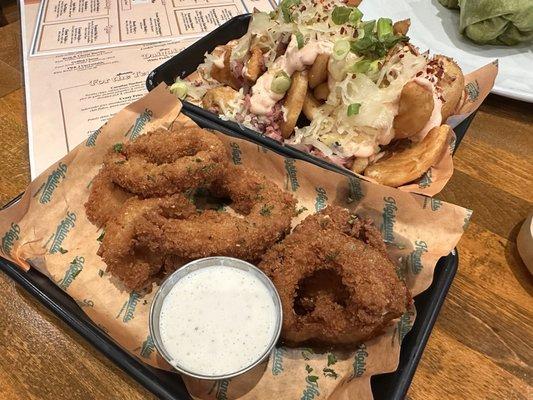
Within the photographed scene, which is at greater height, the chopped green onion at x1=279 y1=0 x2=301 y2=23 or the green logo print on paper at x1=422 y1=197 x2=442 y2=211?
the chopped green onion at x1=279 y1=0 x2=301 y2=23

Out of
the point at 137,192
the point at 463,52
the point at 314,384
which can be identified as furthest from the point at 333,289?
the point at 463,52

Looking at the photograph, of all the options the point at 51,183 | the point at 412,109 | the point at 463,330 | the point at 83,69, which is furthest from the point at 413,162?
the point at 83,69

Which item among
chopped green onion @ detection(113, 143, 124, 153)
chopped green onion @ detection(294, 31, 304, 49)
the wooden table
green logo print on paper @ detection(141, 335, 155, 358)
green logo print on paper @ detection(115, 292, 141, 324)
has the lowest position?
the wooden table

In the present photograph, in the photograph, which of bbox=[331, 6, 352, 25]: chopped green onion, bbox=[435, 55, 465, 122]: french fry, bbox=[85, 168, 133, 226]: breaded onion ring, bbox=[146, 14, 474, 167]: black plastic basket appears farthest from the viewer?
bbox=[331, 6, 352, 25]: chopped green onion

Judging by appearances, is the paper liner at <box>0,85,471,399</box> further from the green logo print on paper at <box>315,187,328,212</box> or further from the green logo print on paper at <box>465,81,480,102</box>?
the green logo print on paper at <box>465,81,480,102</box>

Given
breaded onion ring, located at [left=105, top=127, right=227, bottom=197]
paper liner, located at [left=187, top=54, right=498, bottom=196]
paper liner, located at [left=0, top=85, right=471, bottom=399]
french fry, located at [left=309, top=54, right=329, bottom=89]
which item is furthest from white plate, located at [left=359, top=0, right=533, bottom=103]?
breaded onion ring, located at [left=105, top=127, right=227, bottom=197]

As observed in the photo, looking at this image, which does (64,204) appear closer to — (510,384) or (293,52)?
(293,52)
